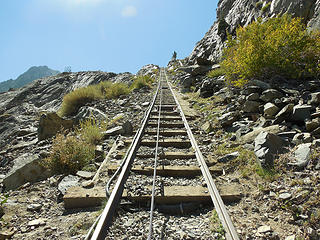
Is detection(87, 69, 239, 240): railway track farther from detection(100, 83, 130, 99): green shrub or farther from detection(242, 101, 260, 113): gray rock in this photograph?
detection(100, 83, 130, 99): green shrub

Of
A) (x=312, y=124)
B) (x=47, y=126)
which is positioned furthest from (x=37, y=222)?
(x=47, y=126)

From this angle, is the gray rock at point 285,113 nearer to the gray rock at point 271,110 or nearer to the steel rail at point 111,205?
the gray rock at point 271,110

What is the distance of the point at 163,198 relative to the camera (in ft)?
9.29

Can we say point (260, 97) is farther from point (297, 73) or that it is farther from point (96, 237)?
point (96, 237)

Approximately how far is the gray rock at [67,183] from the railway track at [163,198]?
2.94 feet

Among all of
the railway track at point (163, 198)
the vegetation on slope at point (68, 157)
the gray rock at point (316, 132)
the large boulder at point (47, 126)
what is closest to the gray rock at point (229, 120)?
the railway track at point (163, 198)

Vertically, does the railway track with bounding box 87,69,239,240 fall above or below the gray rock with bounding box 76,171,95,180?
below

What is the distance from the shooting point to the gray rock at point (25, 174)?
4.14m

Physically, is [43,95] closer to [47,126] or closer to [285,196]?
[47,126]

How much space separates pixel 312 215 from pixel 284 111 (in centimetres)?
277

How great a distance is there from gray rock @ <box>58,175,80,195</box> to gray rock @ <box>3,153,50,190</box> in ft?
2.92

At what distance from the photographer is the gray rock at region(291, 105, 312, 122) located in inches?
156

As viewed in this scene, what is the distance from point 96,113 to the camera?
8.59 metres

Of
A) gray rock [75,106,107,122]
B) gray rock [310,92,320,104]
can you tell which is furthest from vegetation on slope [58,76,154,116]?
gray rock [310,92,320,104]
